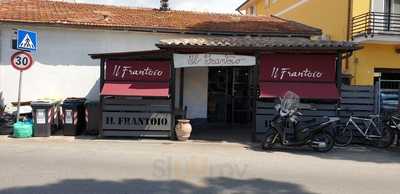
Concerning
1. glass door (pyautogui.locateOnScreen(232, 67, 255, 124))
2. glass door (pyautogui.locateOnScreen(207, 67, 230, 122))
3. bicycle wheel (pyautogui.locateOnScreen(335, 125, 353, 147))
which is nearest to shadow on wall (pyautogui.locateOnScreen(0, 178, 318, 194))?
bicycle wheel (pyautogui.locateOnScreen(335, 125, 353, 147))

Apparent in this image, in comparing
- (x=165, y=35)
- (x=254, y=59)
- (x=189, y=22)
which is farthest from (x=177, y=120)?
(x=189, y=22)

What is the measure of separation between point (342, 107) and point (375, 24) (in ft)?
22.8

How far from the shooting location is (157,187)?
775 cm

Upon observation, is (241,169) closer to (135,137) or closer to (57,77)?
(135,137)

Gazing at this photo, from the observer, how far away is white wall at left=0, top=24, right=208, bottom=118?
17750 millimetres

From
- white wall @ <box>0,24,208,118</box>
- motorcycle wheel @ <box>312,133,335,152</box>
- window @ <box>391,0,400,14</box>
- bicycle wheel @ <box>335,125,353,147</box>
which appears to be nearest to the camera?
motorcycle wheel @ <box>312,133,335,152</box>

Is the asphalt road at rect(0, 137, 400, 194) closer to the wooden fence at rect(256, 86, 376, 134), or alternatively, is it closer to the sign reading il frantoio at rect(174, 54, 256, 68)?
the wooden fence at rect(256, 86, 376, 134)

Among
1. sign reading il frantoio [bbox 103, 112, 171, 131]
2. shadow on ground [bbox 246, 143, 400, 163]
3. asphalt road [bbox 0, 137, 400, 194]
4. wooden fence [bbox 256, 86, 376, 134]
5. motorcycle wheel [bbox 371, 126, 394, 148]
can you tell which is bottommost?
shadow on ground [bbox 246, 143, 400, 163]

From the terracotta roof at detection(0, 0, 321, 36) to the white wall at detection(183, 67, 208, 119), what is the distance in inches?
60.0

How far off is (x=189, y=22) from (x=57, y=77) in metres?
5.27

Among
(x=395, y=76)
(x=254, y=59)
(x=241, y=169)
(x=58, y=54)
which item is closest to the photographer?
(x=241, y=169)

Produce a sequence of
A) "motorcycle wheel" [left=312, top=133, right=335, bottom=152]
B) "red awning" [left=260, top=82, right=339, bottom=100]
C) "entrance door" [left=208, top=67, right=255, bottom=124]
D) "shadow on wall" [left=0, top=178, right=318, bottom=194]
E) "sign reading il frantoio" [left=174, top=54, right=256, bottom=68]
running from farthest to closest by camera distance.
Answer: "entrance door" [left=208, top=67, right=255, bottom=124]
"sign reading il frantoio" [left=174, top=54, right=256, bottom=68]
"red awning" [left=260, top=82, right=339, bottom=100]
"motorcycle wheel" [left=312, top=133, right=335, bottom=152]
"shadow on wall" [left=0, top=178, right=318, bottom=194]

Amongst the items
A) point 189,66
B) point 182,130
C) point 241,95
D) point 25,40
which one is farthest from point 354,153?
point 25,40

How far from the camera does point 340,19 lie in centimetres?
2181
